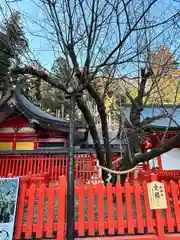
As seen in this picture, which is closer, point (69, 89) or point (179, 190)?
point (69, 89)

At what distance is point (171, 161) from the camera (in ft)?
30.8

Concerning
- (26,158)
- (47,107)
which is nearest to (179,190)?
(26,158)

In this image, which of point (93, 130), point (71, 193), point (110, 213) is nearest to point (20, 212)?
point (71, 193)

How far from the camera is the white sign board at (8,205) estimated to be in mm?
3369

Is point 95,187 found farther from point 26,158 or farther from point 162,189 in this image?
point 26,158

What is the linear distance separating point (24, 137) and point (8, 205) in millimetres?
7961

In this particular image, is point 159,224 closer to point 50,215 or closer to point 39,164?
point 50,215

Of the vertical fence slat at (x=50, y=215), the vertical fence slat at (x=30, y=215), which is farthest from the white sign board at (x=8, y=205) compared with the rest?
the vertical fence slat at (x=50, y=215)

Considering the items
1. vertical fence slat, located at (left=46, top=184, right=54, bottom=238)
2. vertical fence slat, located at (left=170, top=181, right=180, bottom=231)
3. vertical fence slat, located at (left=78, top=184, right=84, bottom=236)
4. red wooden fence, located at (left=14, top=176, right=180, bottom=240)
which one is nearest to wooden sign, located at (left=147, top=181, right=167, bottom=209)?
red wooden fence, located at (left=14, top=176, right=180, bottom=240)

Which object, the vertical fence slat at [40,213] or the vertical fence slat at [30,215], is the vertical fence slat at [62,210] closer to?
the vertical fence slat at [40,213]

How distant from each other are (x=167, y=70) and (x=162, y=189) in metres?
3.29

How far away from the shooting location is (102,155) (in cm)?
514

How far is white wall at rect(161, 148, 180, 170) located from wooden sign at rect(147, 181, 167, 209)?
232 inches

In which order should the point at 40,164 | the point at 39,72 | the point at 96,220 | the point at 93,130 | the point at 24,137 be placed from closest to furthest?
the point at 96,220
the point at 39,72
the point at 93,130
the point at 40,164
the point at 24,137
